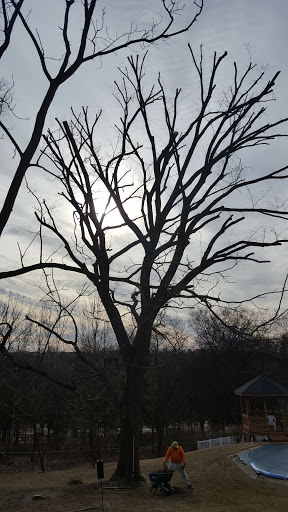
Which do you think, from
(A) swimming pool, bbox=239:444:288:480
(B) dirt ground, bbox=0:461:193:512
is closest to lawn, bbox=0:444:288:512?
(B) dirt ground, bbox=0:461:193:512

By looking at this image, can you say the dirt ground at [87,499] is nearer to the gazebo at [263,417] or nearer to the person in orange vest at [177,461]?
the person in orange vest at [177,461]

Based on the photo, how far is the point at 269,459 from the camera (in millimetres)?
12703

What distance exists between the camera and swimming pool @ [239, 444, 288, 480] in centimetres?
1088

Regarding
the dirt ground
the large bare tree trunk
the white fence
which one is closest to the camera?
the dirt ground

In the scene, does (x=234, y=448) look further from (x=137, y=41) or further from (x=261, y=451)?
(x=137, y=41)

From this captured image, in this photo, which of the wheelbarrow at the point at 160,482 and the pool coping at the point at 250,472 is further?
the pool coping at the point at 250,472

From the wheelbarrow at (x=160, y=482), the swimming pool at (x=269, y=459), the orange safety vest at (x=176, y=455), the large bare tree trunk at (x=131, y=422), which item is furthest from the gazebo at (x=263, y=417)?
the large bare tree trunk at (x=131, y=422)

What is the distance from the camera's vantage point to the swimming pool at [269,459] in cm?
1088

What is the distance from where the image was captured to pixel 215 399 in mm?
36625

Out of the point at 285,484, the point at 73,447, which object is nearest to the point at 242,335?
the point at 285,484

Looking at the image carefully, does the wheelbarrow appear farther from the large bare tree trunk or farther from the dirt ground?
the large bare tree trunk

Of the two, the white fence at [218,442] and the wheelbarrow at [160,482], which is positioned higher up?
the wheelbarrow at [160,482]

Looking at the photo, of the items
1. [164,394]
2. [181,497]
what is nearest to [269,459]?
[181,497]

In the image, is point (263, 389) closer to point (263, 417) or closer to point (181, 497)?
point (263, 417)
